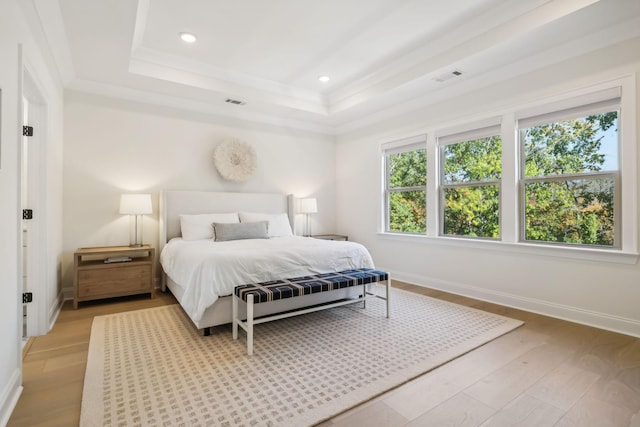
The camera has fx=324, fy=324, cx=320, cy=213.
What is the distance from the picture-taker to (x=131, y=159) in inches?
163

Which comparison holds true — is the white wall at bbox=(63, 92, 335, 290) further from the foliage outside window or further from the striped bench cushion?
the striped bench cushion

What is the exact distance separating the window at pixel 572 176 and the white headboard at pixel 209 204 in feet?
10.7

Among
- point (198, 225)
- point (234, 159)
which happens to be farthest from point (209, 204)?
point (234, 159)

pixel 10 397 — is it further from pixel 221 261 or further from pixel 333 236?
pixel 333 236

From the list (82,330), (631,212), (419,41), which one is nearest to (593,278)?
(631,212)

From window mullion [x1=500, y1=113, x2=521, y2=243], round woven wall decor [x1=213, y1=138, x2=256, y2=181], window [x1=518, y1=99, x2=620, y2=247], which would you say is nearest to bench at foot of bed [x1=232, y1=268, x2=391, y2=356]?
window mullion [x1=500, y1=113, x2=521, y2=243]

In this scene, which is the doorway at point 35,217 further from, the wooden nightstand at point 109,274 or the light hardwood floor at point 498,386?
the wooden nightstand at point 109,274

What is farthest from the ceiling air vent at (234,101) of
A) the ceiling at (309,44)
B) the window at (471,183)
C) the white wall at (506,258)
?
the window at (471,183)

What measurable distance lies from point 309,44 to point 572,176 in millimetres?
2964

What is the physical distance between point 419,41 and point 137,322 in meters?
3.96

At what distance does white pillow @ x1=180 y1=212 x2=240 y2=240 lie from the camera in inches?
159

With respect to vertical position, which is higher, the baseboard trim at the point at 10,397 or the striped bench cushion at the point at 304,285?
the striped bench cushion at the point at 304,285

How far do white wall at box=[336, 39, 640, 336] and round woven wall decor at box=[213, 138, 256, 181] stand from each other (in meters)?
1.82

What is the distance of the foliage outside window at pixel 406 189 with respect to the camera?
15.2 ft
